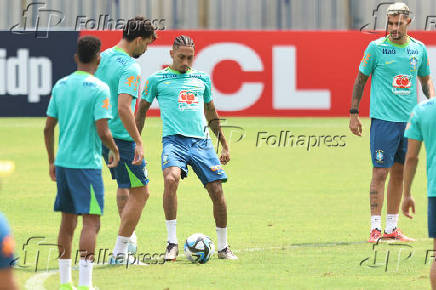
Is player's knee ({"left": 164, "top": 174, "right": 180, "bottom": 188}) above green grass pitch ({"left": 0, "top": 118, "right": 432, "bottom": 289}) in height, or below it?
above

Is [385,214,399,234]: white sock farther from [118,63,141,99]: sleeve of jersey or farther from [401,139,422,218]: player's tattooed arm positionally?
[401,139,422,218]: player's tattooed arm

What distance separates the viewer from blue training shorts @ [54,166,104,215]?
775 cm

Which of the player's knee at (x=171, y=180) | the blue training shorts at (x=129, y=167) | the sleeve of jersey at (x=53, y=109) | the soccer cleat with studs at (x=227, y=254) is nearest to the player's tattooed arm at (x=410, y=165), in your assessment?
the sleeve of jersey at (x=53, y=109)

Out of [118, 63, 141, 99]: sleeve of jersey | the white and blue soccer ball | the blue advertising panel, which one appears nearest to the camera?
[118, 63, 141, 99]: sleeve of jersey

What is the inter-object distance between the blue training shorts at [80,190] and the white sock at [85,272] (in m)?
0.38

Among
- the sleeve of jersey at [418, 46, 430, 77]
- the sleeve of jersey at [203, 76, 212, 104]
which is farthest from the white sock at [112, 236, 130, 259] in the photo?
the sleeve of jersey at [418, 46, 430, 77]

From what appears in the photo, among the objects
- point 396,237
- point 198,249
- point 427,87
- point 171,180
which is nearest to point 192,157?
point 171,180

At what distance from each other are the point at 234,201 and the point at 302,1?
46.6ft

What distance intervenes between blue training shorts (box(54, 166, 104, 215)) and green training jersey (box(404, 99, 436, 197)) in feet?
7.71

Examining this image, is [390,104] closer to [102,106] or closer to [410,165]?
[410,165]

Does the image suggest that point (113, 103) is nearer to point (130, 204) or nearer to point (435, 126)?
point (130, 204)

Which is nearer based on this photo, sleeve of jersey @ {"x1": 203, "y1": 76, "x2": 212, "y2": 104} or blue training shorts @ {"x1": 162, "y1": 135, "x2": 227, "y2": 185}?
blue training shorts @ {"x1": 162, "y1": 135, "x2": 227, "y2": 185}

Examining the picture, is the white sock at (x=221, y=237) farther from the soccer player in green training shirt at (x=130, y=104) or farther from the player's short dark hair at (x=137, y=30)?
the player's short dark hair at (x=137, y=30)

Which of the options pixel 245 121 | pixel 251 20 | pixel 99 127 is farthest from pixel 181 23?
pixel 99 127
